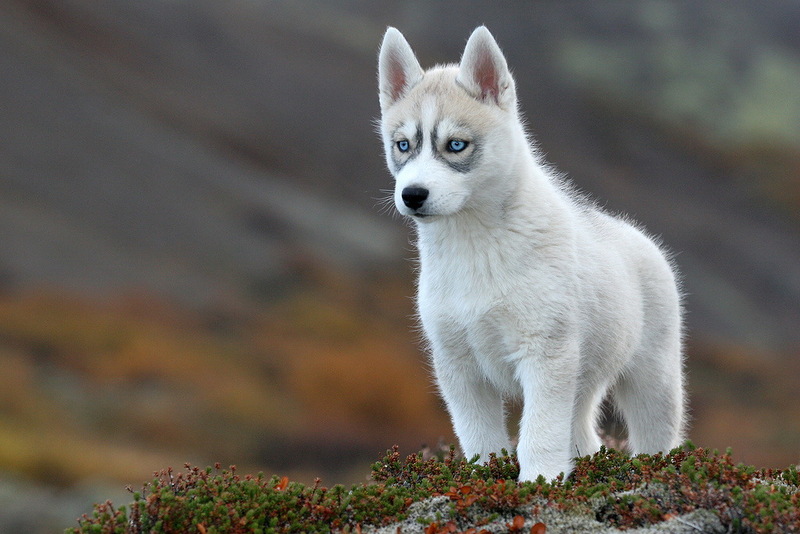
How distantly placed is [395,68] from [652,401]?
350 cm

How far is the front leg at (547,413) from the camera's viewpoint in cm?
641

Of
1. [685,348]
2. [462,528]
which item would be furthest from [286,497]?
[685,348]

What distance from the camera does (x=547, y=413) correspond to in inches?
253

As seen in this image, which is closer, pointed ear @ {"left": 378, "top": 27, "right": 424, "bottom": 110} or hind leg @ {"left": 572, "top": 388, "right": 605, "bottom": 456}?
pointed ear @ {"left": 378, "top": 27, "right": 424, "bottom": 110}

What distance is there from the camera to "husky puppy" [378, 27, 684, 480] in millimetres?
6469

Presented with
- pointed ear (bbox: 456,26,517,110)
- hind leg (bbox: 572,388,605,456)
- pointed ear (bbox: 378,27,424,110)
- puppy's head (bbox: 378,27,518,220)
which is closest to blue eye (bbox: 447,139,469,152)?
puppy's head (bbox: 378,27,518,220)

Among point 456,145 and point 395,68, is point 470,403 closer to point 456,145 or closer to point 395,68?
point 456,145

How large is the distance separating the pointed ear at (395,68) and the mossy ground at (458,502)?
Result: 9.48 feet

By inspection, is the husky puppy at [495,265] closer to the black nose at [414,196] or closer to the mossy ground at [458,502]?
the black nose at [414,196]

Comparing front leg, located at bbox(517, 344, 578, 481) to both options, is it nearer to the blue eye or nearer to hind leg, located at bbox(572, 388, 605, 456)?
hind leg, located at bbox(572, 388, 605, 456)

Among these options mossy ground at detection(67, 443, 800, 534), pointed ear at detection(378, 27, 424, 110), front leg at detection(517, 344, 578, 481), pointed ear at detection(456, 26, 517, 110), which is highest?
pointed ear at detection(378, 27, 424, 110)

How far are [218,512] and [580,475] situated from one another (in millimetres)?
2512

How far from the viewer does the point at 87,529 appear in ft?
18.9

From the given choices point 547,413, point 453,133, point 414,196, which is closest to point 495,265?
point 414,196
